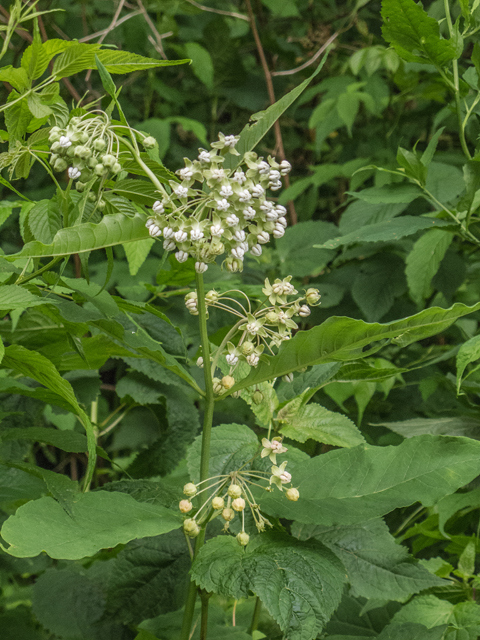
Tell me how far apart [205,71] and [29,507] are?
4.15 ft

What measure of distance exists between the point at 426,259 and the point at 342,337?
0.47 m

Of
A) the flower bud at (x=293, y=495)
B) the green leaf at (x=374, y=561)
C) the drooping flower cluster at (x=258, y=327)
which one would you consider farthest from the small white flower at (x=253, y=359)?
the green leaf at (x=374, y=561)

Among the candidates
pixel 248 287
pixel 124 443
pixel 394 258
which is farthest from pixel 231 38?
pixel 124 443

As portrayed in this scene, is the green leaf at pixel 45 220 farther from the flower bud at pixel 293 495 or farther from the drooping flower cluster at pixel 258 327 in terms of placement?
the flower bud at pixel 293 495

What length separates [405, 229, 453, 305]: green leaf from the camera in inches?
32.1

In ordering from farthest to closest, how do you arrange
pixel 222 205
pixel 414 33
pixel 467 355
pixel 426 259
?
pixel 426 259 < pixel 414 33 < pixel 467 355 < pixel 222 205

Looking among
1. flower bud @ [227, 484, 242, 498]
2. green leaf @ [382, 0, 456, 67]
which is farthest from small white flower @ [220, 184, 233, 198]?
green leaf @ [382, 0, 456, 67]

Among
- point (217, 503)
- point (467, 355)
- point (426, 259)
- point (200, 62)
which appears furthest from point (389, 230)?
point (200, 62)

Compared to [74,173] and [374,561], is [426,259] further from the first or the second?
[74,173]

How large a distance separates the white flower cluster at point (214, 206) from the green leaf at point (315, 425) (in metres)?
0.20

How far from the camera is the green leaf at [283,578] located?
38cm

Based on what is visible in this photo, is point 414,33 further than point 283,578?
Yes

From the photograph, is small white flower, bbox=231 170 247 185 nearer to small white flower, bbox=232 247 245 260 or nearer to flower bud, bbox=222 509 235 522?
small white flower, bbox=232 247 245 260

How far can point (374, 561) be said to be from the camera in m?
0.53
